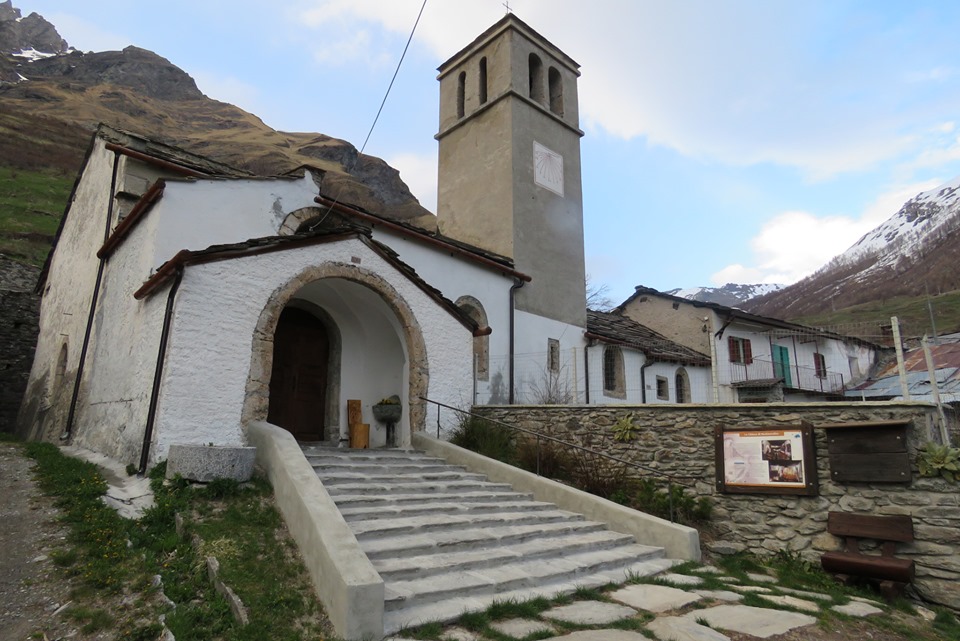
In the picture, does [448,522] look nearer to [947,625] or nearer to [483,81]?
[947,625]

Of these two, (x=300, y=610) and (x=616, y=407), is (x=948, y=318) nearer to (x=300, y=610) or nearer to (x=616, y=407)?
(x=616, y=407)

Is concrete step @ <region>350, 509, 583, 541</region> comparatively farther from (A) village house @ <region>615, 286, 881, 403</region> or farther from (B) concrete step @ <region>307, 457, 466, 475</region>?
(A) village house @ <region>615, 286, 881, 403</region>

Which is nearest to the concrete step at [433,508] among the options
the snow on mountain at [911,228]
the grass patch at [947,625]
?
the grass patch at [947,625]

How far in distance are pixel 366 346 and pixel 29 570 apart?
22.0 feet

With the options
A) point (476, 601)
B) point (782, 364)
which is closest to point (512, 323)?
point (476, 601)

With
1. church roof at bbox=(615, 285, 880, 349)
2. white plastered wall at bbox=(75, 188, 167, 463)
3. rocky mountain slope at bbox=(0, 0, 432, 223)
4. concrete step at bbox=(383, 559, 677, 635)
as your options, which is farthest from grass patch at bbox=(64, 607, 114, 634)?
rocky mountain slope at bbox=(0, 0, 432, 223)

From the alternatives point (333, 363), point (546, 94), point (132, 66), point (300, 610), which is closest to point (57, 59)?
point (132, 66)

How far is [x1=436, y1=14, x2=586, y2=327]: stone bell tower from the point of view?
17594 mm

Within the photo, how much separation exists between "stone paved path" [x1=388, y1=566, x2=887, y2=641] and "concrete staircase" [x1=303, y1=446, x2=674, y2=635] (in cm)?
34

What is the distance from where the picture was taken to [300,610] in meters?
4.33

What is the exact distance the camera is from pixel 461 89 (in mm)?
20859

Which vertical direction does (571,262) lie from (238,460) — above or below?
above

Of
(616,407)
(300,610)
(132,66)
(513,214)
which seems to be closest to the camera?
(300,610)

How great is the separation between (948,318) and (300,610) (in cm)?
4717
